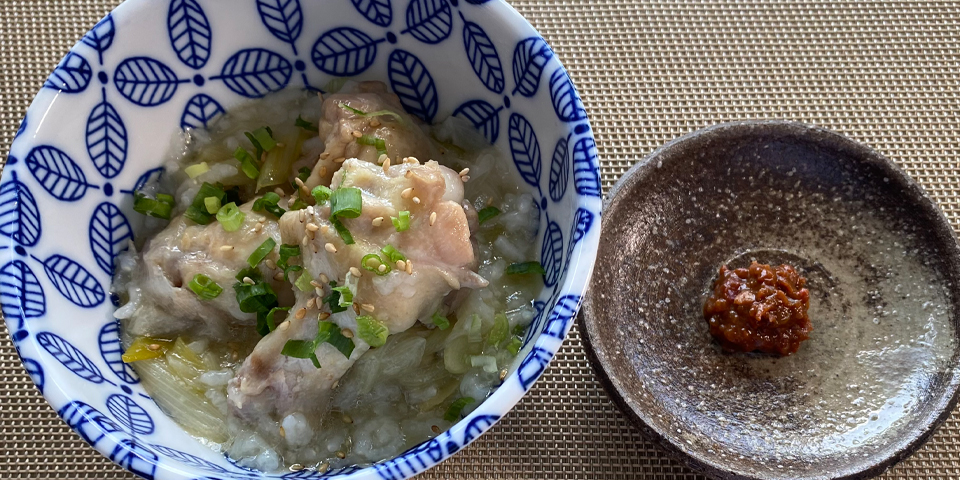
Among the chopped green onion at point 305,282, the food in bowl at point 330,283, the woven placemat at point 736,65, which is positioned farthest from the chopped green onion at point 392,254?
the woven placemat at point 736,65

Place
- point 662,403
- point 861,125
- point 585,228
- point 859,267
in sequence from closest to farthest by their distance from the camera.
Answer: point 585,228 → point 662,403 → point 859,267 → point 861,125

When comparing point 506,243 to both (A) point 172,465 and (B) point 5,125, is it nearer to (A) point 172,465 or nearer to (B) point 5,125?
(A) point 172,465

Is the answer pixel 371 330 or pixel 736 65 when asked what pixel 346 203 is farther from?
pixel 736 65

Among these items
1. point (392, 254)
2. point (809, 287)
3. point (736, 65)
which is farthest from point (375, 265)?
point (736, 65)

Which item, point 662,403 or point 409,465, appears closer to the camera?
point 409,465

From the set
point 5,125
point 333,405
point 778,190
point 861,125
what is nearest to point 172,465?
point 333,405

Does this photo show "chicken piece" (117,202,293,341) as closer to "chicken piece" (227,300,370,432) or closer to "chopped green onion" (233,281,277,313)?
"chopped green onion" (233,281,277,313)
